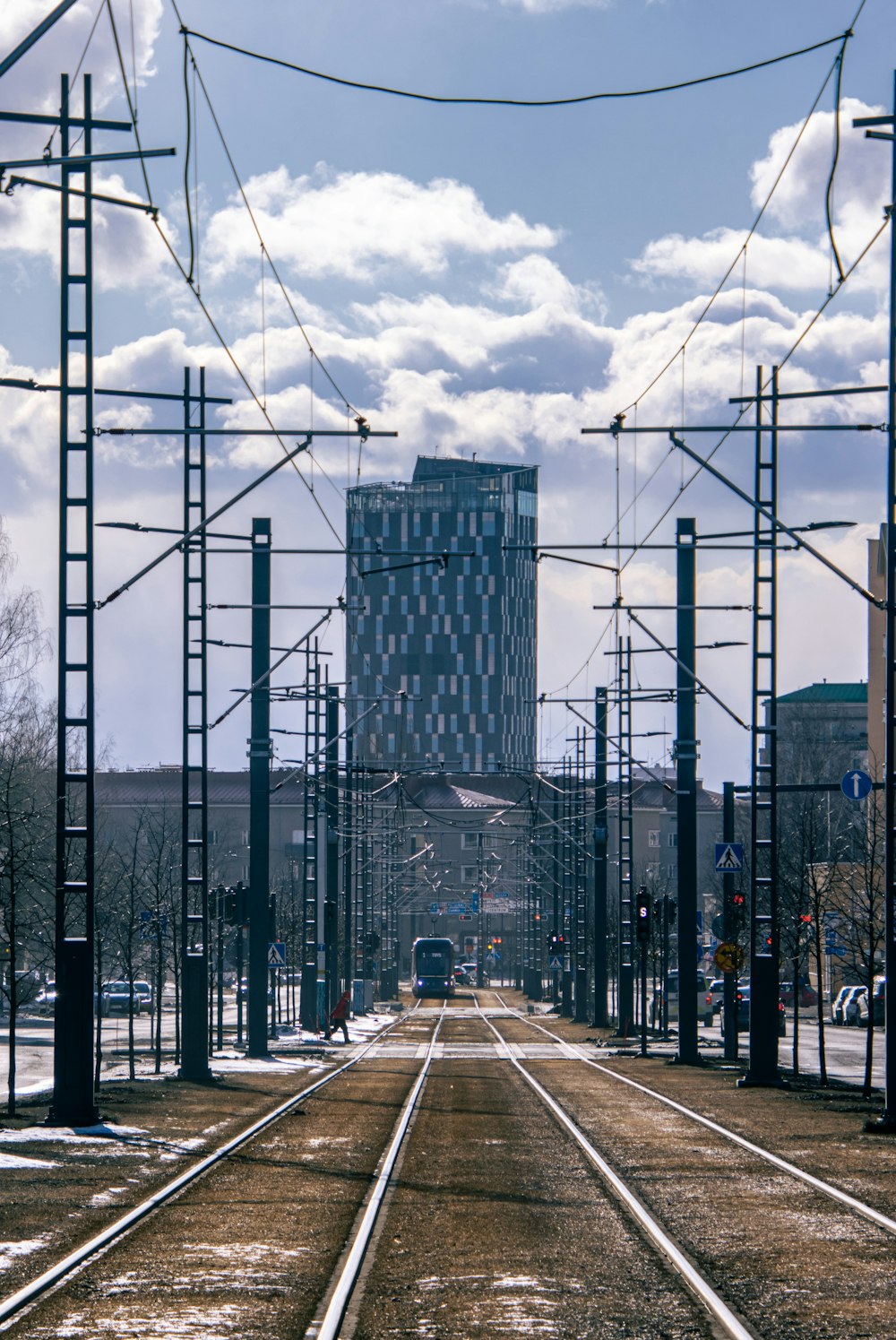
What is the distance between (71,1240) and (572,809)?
5934cm

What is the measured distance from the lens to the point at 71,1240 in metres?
14.1

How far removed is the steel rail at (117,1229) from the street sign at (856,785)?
12.7 meters

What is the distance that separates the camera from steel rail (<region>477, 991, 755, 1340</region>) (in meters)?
11.0

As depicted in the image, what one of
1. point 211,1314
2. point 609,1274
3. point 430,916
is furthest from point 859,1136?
point 430,916

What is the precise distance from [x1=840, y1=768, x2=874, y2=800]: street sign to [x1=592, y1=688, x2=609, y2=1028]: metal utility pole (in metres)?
20.7

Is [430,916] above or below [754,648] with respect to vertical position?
below

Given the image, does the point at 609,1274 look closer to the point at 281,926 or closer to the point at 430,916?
the point at 281,926

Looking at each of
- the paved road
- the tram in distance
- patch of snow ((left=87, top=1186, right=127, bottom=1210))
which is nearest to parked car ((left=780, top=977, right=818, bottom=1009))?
the paved road

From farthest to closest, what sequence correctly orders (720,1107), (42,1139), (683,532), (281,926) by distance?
(281,926) < (683,532) < (720,1107) < (42,1139)

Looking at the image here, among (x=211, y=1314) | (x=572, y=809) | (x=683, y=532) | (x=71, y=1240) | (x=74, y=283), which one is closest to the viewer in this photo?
(x=211, y=1314)

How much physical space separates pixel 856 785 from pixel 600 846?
25.2m

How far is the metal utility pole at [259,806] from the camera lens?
131ft

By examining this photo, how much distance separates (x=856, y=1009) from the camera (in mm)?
74250

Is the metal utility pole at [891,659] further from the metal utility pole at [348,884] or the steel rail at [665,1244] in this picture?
the metal utility pole at [348,884]
